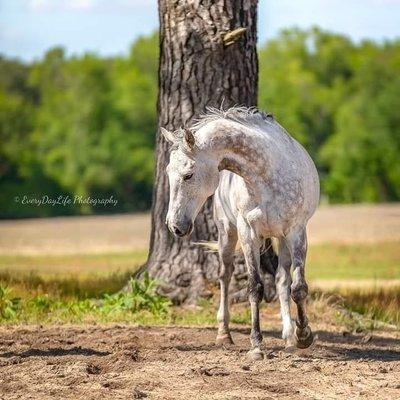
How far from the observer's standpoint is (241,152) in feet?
29.4

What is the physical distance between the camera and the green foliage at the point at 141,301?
37.8 feet

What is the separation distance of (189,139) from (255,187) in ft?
2.52

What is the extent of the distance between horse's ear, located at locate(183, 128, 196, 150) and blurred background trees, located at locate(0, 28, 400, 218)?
50.2 metres

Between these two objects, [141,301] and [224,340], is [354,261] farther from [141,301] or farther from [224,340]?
[224,340]

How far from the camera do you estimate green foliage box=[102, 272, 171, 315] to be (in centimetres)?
1152

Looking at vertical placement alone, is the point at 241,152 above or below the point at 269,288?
above

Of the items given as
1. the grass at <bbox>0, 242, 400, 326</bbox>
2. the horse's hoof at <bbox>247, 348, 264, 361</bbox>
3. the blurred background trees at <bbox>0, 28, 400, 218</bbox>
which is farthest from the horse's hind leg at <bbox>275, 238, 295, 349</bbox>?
the blurred background trees at <bbox>0, 28, 400, 218</bbox>

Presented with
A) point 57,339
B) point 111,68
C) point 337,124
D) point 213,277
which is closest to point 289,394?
point 57,339

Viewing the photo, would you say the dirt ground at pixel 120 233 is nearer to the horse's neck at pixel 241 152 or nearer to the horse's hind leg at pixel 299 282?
the horse's hind leg at pixel 299 282

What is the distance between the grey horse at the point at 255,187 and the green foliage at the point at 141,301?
2.28m

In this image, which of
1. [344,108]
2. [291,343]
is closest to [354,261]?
[291,343]

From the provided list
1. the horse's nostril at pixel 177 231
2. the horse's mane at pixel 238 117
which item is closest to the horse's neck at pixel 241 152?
the horse's mane at pixel 238 117

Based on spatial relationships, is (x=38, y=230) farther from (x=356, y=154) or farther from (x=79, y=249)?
(x=356, y=154)

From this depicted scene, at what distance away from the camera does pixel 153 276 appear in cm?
1215
